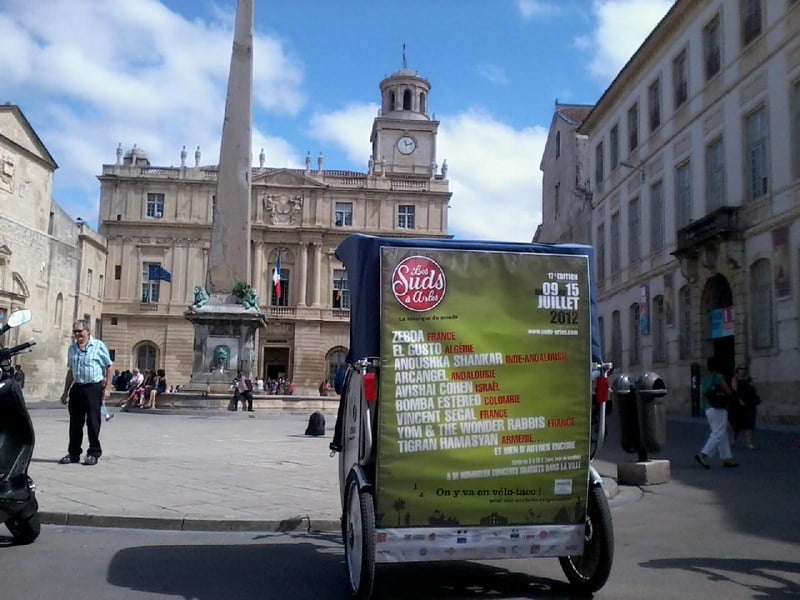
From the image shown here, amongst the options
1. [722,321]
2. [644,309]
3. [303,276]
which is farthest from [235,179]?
[303,276]

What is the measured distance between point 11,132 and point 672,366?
30.6 meters

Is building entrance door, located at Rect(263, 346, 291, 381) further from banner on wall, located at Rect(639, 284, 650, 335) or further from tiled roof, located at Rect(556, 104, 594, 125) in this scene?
banner on wall, located at Rect(639, 284, 650, 335)

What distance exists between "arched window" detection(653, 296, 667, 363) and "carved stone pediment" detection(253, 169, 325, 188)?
37.3 metres

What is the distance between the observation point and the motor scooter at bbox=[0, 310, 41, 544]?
19.2ft

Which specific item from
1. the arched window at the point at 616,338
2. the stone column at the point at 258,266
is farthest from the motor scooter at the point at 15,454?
the stone column at the point at 258,266

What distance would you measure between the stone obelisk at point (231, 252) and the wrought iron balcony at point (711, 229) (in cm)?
1291

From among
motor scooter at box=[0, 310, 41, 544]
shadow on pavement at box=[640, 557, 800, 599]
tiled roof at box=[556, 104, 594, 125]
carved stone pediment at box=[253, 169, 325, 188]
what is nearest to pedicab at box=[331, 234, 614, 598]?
shadow on pavement at box=[640, 557, 800, 599]

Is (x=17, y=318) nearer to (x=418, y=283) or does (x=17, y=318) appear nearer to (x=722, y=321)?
(x=418, y=283)

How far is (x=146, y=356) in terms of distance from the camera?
6088cm

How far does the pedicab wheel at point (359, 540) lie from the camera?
439 centimetres

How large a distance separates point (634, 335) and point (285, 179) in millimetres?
36684

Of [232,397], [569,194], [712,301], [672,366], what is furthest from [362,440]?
[569,194]

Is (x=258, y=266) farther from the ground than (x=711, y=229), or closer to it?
farther from the ground

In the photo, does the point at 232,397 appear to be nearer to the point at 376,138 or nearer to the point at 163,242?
the point at 163,242
